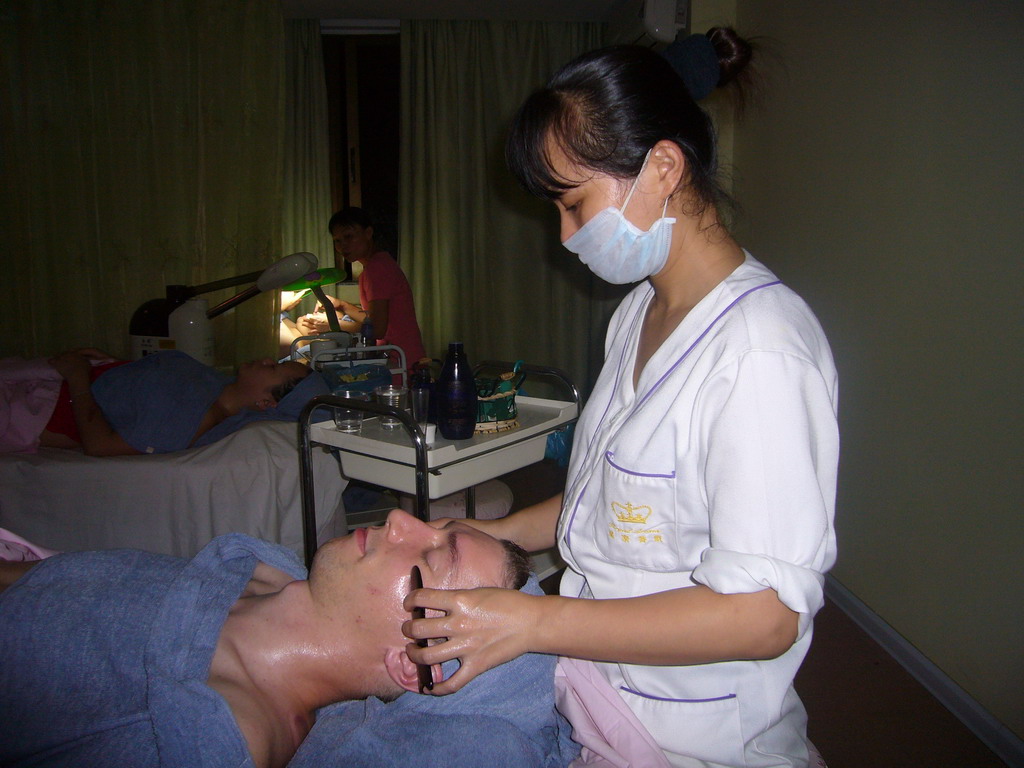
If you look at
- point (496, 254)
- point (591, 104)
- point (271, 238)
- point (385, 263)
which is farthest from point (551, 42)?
point (591, 104)

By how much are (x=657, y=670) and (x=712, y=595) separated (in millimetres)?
209

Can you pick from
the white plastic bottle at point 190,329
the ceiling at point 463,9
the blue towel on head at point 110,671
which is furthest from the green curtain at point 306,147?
the blue towel on head at point 110,671

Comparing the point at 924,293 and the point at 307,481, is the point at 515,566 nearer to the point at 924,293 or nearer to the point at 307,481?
the point at 307,481

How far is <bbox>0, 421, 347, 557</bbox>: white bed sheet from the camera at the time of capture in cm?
202

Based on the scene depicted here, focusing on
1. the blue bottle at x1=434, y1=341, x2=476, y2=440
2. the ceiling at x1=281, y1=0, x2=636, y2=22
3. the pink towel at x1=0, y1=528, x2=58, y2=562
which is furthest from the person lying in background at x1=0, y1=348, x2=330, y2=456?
the ceiling at x1=281, y1=0, x2=636, y2=22

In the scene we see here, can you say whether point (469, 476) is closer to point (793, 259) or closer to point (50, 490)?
point (50, 490)

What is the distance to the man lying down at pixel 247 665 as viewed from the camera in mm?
813

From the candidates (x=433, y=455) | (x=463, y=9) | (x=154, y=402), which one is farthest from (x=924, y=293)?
(x=463, y=9)

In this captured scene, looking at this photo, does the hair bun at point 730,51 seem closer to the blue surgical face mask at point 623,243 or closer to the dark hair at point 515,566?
the blue surgical face mask at point 623,243

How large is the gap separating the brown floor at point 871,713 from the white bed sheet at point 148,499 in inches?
63.0

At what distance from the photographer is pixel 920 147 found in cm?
178

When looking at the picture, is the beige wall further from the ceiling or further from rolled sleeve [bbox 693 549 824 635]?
the ceiling

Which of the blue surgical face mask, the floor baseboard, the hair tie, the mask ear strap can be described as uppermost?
the hair tie

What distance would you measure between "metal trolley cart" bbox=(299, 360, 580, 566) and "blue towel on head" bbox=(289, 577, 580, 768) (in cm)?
61
